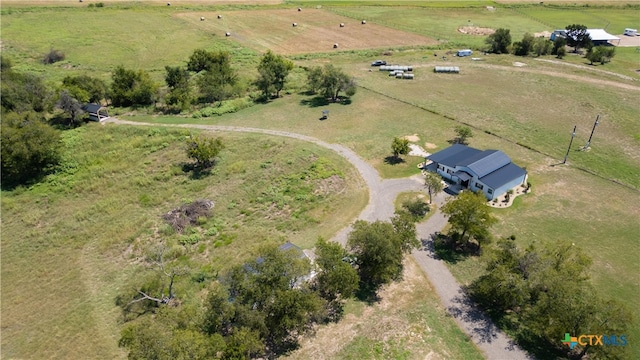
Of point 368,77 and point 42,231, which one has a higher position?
point 368,77

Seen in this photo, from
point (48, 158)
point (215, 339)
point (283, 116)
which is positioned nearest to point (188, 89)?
point (283, 116)

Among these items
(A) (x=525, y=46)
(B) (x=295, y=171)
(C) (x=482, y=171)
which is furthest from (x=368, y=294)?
(A) (x=525, y=46)

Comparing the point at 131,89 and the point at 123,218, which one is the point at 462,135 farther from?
the point at 131,89

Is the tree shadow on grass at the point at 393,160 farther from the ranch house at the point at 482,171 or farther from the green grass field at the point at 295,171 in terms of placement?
the ranch house at the point at 482,171

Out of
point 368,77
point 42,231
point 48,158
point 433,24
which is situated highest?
point 433,24

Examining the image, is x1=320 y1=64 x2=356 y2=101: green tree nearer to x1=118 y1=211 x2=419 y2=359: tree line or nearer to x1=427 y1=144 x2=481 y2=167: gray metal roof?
x1=427 y1=144 x2=481 y2=167: gray metal roof

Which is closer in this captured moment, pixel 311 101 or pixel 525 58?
pixel 311 101

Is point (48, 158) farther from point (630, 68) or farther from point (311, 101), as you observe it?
point (630, 68)

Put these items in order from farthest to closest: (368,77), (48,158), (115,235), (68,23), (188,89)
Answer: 1. (68,23)
2. (368,77)
3. (188,89)
4. (48,158)
5. (115,235)
